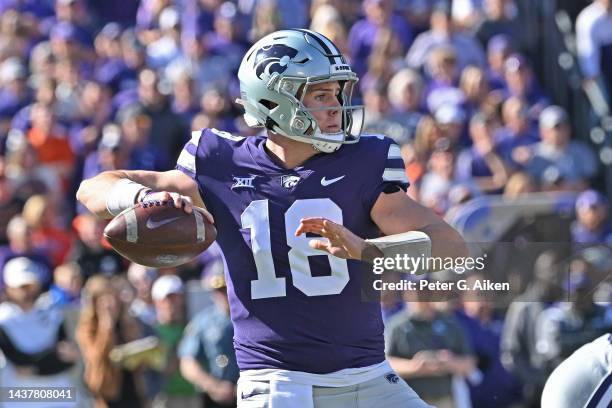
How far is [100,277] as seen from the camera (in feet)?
27.7

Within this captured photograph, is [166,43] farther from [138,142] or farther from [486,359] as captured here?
[486,359]

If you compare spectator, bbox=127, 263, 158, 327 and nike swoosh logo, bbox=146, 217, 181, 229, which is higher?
nike swoosh logo, bbox=146, 217, 181, 229

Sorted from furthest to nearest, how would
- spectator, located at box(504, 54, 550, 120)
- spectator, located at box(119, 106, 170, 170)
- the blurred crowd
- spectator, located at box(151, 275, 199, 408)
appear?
spectator, located at box(504, 54, 550, 120) → spectator, located at box(119, 106, 170, 170) → spectator, located at box(151, 275, 199, 408) → the blurred crowd

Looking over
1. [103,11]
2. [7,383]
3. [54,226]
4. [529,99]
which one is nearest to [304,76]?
[7,383]

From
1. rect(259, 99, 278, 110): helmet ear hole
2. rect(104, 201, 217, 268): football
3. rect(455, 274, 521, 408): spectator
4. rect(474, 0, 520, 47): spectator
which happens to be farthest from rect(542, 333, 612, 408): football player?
rect(474, 0, 520, 47): spectator

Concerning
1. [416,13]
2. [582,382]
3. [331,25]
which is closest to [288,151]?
[582,382]

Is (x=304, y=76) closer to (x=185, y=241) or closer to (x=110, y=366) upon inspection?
(x=185, y=241)

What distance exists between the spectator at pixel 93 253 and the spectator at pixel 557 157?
323 cm

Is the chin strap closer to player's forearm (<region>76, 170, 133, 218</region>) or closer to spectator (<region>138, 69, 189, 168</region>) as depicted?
player's forearm (<region>76, 170, 133, 218</region>)

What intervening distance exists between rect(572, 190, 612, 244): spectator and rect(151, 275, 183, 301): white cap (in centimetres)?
286

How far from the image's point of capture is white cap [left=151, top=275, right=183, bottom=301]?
8.42 metres

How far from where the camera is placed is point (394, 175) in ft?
15.1

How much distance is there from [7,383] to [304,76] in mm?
3636

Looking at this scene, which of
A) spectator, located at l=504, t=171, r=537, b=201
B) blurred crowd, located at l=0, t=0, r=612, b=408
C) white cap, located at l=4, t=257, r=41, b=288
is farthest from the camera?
spectator, located at l=504, t=171, r=537, b=201
